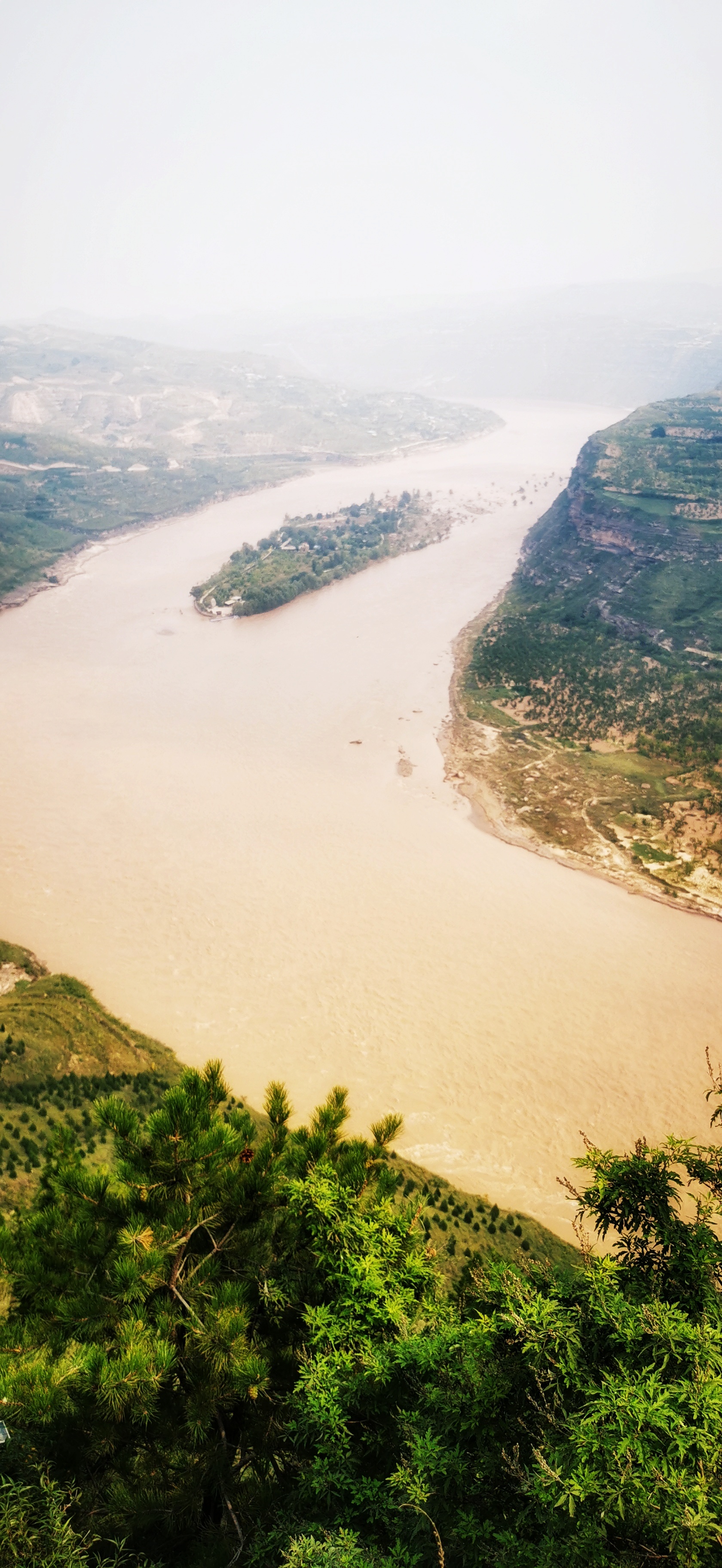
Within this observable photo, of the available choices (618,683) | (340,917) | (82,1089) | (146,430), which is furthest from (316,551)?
(82,1089)

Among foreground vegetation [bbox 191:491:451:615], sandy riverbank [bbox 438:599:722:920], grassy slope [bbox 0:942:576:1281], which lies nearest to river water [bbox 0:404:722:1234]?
sandy riverbank [bbox 438:599:722:920]

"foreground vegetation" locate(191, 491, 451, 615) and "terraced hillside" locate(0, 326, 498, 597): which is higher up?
"terraced hillside" locate(0, 326, 498, 597)

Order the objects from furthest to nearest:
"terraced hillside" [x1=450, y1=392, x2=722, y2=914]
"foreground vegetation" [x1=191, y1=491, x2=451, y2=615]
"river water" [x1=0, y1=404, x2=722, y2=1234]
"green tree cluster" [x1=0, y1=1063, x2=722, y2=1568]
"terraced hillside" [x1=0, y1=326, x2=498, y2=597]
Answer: "terraced hillside" [x1=0, y1=326, x2=498, y2=597] → "foreground vegetation" [x1=191, y1=491, x2=451, y2=615] → "terraced hillside" [x1=450, y1=392, x2=722, y2=914] → "river water" [x1=0, y1=404, x2=722, y2=1234] → "green tree cluster" [x1=0, y1=1063, x2=722, y2=1568]

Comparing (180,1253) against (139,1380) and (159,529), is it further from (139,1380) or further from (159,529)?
(159,529)

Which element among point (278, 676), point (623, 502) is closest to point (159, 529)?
point (278, 676)

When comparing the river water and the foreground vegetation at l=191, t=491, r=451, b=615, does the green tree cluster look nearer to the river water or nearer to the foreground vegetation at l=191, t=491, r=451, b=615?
the river water

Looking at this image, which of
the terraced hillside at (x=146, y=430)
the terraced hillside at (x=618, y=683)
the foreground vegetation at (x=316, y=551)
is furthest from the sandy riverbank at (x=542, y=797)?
the terraced hillside at (x=146, y=430)

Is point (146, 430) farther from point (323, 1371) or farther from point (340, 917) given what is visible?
point (323, 1371)
